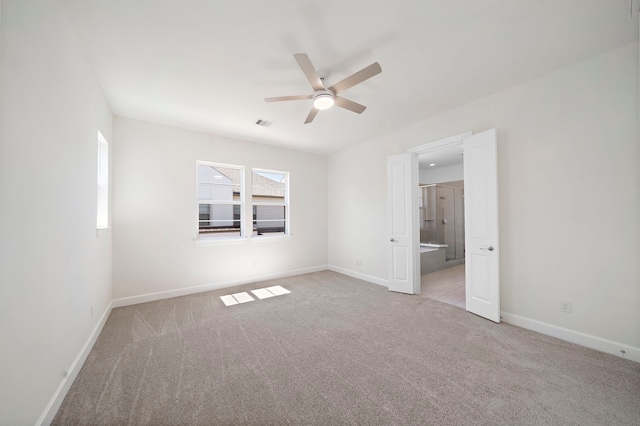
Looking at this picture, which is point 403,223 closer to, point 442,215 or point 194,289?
point 442,215

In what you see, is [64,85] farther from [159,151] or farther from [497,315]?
[497,315]

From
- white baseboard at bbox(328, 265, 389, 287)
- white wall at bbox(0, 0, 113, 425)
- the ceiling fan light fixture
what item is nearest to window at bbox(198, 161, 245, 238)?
white wall at bbox(0, 0, 113, 425)

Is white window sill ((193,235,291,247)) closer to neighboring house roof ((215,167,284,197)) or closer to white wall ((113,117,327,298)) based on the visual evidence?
white wall ((113,117,327,298))

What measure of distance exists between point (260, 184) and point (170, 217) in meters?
1.77

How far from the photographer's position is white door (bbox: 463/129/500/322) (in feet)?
9.37

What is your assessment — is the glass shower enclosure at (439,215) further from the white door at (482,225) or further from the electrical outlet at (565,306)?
the electrical outlet at (565,306)

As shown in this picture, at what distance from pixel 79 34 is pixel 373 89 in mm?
A: 2798

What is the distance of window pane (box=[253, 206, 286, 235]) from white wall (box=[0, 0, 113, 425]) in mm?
2794

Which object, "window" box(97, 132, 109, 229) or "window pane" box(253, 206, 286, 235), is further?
"window pane" box(253, 206, 286, 235)

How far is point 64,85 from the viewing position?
180 centimetres

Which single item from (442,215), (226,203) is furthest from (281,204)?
(442,215)

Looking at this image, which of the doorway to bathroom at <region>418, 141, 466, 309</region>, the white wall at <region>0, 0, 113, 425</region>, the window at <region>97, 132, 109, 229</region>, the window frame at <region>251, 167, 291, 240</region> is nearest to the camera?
the white wall at <region>0, 0, 113, 425</region>

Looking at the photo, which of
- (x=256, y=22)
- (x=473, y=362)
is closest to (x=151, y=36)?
(x=256, y=22)

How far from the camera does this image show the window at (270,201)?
16.0 ft
